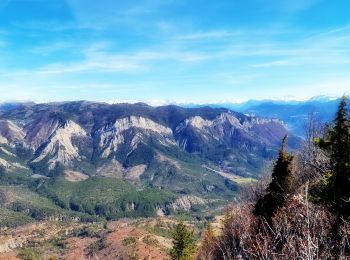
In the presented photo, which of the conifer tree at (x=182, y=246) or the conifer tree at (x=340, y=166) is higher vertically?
the conifer tree at (x=340, y=166)

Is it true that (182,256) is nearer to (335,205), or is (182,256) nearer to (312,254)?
(335,205)

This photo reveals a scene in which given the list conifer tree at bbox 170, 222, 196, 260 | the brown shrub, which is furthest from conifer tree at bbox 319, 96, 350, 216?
conifer tree at bbox 170, 222, 196, 260

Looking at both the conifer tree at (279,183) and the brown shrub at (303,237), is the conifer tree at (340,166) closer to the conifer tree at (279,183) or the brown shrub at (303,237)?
the brown shrub at (303,237)

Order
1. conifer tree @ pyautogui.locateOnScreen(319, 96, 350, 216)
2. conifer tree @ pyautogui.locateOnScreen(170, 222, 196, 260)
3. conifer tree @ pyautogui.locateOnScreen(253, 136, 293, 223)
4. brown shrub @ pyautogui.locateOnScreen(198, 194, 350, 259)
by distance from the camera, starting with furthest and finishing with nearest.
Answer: conifer tree @ pyautogui.locateOnScreen(170, 222, 196, 260) < conifer tree @ pyautogui.locateOnScreen(253, 136, 293, 223) < conifer tree @ pyautogui.locateOnScreen(319, 96, 350, 216) < brown shrub @ pyautogui.locateOnScreen(198, 194, 350, 259)

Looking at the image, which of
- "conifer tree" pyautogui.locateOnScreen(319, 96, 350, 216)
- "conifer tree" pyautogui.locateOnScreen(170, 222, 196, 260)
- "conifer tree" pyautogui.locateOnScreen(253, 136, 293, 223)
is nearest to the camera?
"conifer tree" pyautogui.locateOnScreen(319, 96, 350, 216)

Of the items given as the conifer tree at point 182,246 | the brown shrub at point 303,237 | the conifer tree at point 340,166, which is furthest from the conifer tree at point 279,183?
the conifer tree at point 182,246

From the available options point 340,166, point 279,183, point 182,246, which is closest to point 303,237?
point 340,166

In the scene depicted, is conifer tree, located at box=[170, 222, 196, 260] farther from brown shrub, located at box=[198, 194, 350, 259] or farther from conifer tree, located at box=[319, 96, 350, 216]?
conifer tree, located at box=[319, 96, 350, 216]

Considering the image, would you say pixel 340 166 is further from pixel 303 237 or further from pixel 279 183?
pixel 279 183
